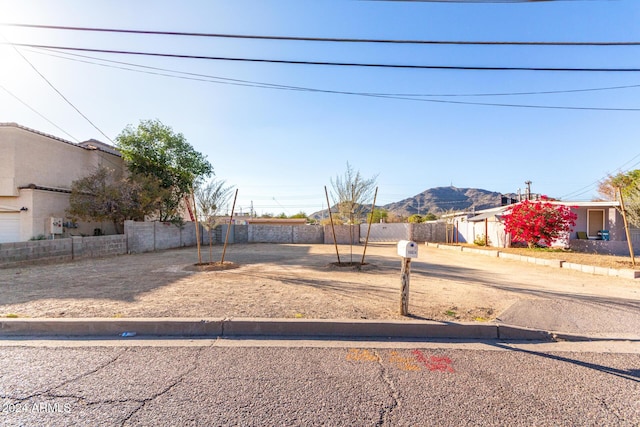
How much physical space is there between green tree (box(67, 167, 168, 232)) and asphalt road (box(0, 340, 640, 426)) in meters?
12.9

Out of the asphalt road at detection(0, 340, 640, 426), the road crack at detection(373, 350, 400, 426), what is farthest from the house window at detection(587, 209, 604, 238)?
the road crack at detection(373, 350, 400, 426)

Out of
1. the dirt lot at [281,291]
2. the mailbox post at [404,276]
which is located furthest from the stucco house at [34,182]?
the mailbox post at [404,276]

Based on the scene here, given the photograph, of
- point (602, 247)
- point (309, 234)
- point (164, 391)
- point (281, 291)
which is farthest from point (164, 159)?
point (602, 247)

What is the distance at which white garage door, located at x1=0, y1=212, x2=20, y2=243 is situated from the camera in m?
13.8

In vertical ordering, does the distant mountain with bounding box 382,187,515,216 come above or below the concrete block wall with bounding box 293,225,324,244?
above

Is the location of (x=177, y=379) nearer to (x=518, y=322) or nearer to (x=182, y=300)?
(x=182, y=300)

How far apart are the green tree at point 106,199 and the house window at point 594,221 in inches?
1001

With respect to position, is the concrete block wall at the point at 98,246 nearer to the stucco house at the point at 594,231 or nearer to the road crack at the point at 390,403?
the road crack at the point at 390,403

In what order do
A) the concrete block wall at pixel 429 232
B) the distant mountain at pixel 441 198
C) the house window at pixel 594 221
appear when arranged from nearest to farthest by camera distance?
1. the house window at pixel 594 221
2. the concrete block wall at pixel 429 232
3. the distant mountain at pixel 441 198

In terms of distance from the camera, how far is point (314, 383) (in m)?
2.91

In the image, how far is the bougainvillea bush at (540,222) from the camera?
1404 centimetres

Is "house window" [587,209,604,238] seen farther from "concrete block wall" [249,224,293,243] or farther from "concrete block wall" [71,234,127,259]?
"concrete block wall" [71,234,127,259]

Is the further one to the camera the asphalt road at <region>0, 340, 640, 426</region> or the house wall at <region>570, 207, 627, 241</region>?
the house wall at <region>570, 207, 627, 241</region>

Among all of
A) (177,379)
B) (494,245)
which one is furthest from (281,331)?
(494,245)
